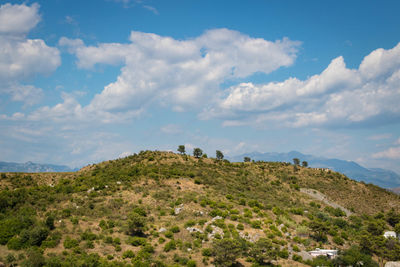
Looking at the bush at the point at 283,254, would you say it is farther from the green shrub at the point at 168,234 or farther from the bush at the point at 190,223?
the green shrub at the point at 168,234

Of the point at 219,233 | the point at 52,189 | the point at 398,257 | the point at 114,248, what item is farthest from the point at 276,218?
the point at 52,189

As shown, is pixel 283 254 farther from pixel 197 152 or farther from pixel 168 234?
pixel 197 152

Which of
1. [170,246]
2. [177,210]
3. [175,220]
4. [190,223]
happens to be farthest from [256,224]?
[170,246]

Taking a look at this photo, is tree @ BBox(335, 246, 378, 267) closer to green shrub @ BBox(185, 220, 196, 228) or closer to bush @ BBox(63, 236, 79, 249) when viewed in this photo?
green shrub @ BBox(185, 220, 196, 228)

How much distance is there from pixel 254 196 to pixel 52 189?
44.4 metres

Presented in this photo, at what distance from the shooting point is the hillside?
30.4m

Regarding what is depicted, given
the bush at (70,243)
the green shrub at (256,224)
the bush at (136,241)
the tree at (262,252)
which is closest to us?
the bush at (70,243)

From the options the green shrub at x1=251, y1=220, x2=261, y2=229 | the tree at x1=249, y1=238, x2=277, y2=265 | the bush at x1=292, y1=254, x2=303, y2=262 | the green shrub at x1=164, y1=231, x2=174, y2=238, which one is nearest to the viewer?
the tree at x1=249, y1=238, x2=277, y2=265

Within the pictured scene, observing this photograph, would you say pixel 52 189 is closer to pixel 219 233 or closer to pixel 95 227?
pixel 95 227

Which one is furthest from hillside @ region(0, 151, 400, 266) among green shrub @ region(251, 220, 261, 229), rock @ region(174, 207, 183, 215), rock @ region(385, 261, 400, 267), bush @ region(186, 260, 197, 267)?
rock @ region(385, 261, 400, 267)

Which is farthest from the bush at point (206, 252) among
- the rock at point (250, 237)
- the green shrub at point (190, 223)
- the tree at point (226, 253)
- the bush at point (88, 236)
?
the bush at point (88, 236)

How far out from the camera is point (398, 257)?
37.1 m

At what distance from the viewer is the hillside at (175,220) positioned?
30391 millimetres

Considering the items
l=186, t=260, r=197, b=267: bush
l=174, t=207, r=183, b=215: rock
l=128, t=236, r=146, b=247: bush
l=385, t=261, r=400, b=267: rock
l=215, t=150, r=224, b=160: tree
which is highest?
l=215, t=150, r=224, b=160: tree
